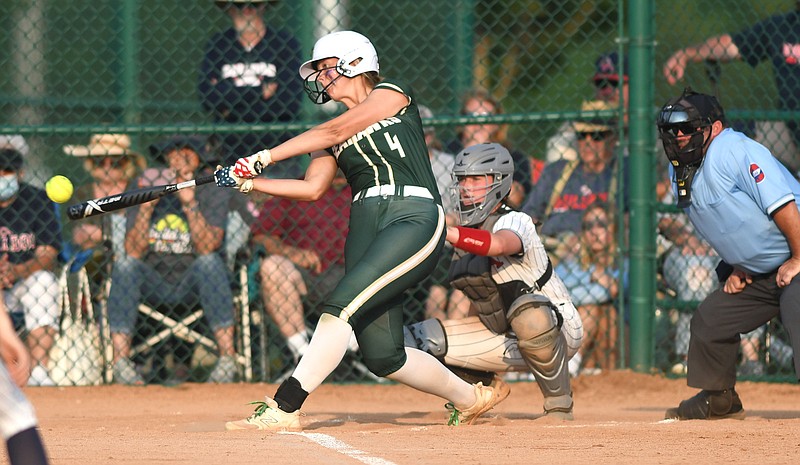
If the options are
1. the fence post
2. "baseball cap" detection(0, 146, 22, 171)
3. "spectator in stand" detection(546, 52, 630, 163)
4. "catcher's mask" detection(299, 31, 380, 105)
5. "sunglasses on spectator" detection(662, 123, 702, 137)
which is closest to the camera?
"catcher's mask" detection(299, 31, 380, 105)

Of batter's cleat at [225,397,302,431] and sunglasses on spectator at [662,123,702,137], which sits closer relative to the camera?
batter's cleat at [225,397,302,431]

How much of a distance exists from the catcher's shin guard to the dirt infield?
0.13 m

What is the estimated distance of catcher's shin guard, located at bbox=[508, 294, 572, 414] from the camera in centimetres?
557

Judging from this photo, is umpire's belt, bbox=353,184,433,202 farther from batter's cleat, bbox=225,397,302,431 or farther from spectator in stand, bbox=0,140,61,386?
spectator in stand, bbox=0,140,61,386

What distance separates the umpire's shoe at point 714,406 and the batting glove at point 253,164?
2453mm

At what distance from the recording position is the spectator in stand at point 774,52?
25.7 ft

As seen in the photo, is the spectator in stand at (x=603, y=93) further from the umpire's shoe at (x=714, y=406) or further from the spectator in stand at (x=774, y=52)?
the umpire's shoe at (x=714, y=406)

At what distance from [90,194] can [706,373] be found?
4375 millimetres

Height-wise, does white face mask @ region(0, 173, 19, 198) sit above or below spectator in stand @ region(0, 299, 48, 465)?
above

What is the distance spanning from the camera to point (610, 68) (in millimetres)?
7953

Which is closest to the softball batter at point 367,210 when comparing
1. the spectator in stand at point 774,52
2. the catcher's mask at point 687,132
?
the catcher's mask at point 687,132

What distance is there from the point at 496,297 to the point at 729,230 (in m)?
1.11

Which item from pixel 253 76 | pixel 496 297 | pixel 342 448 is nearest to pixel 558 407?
pixel 496 297

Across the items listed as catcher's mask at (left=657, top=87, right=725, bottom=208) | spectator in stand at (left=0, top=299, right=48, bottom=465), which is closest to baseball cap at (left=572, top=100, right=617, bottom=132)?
catcher's mask at (left=657, top=87, right=725, bottom=208)
